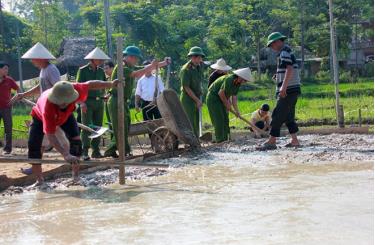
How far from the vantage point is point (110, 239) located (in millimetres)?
4457

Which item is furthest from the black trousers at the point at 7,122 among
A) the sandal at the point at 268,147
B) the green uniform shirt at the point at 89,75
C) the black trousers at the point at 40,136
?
the sandal at the point at 268,147

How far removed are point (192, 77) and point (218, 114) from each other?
0.73 m

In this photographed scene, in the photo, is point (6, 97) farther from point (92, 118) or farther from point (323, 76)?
point (323, 76)

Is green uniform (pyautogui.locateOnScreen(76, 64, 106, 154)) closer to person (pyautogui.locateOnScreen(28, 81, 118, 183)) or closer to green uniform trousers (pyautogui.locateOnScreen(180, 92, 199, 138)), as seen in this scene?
green uniform trousers (pyautogui.locateOnScreen(180, 92, 199, 138))

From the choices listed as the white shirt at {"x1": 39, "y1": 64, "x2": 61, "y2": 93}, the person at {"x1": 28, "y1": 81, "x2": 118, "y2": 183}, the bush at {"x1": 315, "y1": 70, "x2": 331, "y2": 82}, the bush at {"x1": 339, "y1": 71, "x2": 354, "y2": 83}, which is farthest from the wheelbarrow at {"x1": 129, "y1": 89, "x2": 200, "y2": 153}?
the bush at {"x1": 315, "y1": 70, "x2": 331, "y2": 82}

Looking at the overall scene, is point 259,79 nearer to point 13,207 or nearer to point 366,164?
point 366,164

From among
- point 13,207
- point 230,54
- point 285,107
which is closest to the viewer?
point 13,207

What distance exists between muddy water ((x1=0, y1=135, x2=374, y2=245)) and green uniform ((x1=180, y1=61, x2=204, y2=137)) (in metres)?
2.19

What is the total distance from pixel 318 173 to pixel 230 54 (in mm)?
21525

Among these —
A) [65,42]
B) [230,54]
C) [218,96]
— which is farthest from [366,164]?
[65,42]

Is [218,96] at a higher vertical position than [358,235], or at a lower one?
higher

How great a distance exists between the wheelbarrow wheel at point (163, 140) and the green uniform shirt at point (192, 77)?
1106 mm

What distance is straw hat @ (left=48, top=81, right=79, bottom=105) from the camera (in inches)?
230

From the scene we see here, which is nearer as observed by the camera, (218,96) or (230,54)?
(218,96)
